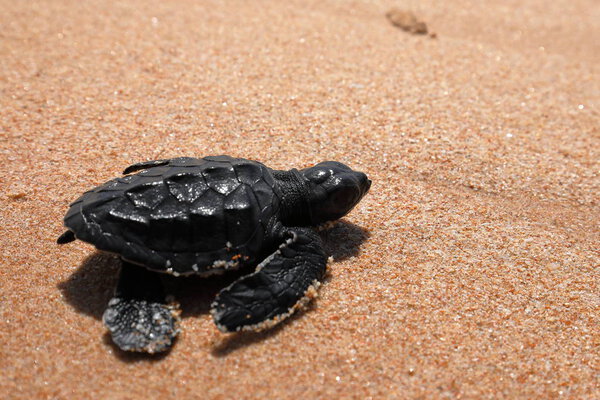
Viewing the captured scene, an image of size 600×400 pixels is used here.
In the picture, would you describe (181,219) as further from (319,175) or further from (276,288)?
(319,175)

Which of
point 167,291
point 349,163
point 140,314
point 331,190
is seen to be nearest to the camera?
point 140,314

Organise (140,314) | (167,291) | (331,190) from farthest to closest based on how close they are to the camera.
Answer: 1. (331,190)
2. (167,291)
3. (140,314)

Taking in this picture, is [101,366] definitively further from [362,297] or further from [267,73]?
[267,73]

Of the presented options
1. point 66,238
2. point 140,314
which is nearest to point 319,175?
point 140,314

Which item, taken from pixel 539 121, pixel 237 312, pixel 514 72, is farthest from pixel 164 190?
pixel 514 72

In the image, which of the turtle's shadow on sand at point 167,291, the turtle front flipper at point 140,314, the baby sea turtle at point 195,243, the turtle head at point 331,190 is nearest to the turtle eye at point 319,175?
the turtle head at point 331,190

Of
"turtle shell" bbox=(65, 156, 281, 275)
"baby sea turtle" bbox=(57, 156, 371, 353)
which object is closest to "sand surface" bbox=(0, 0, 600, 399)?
"baby sea turtle" bbox=(57, 156, 371, 353)
